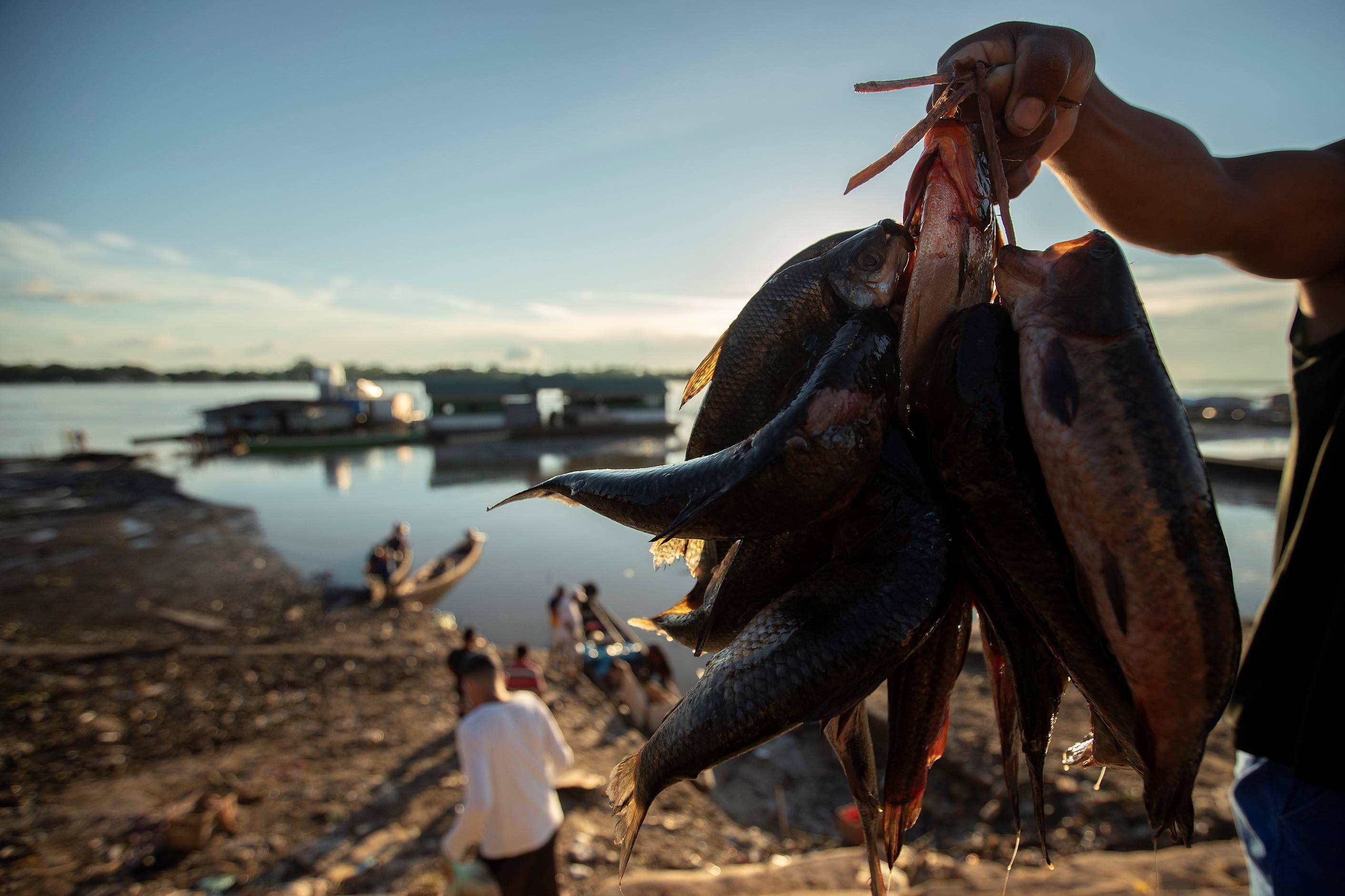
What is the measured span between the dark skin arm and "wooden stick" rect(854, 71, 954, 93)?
385mm

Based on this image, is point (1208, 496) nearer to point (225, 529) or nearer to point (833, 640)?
point (833, 640)

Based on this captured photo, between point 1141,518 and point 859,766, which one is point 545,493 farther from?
point 1141,518

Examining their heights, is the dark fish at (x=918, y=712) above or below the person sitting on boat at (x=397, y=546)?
above

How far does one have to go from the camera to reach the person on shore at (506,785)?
153 inches

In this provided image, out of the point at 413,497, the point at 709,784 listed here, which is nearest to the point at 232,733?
the point at 709,784

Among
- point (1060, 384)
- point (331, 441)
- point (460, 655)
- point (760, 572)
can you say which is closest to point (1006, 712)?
point (760, 572)

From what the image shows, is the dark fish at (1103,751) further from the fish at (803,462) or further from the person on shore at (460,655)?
the person on shore at (460,655)

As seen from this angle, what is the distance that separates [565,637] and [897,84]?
1017cm

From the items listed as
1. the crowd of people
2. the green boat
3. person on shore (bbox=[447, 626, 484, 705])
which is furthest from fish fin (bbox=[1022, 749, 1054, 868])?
the green boat

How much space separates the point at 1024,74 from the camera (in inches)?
51.9

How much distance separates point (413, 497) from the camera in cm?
2848

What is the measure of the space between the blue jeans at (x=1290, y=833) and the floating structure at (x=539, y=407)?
42436mm

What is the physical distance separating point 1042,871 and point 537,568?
1580 centimetres

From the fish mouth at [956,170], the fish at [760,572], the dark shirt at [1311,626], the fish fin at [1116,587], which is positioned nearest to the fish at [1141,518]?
the fish fin at [1116,587]
